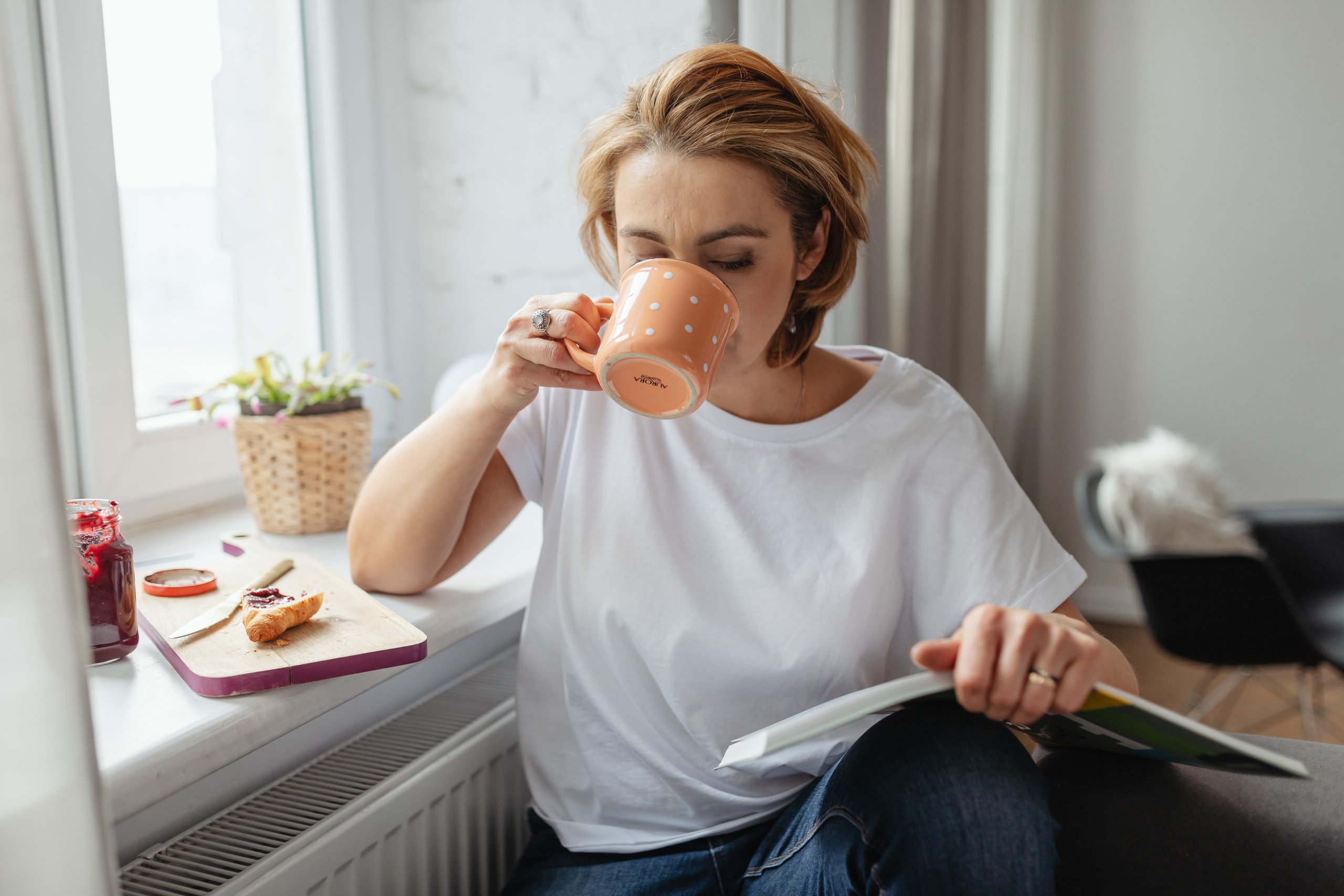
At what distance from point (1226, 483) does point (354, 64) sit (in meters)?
2.82

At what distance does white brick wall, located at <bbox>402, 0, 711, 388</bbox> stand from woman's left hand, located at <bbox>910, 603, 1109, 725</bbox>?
102 centimetres

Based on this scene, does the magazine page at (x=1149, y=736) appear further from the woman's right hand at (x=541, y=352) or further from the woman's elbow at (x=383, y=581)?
the woman's elbow at (x=383, y=581)

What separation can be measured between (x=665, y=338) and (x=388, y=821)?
60cm

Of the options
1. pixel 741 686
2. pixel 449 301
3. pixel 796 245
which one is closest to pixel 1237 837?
pixel 741 686

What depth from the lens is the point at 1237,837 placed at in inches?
33.2

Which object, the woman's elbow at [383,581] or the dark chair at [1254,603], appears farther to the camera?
the dark chair at [1254,603]

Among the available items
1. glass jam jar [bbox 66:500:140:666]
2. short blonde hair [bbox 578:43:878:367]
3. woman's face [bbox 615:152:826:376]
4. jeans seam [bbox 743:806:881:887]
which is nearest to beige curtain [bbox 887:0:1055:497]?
short blonde hair [bbox 578:43:878:367]

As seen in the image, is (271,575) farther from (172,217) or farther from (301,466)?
(172,217)

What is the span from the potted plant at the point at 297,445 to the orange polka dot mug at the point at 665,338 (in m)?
0.59

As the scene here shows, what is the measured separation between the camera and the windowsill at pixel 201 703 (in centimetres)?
70

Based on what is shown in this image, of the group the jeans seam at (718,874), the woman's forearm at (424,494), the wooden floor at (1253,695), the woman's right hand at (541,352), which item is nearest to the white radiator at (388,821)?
the woman's forearm at (424,494)

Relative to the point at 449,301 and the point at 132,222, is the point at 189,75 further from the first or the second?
the point at 449,301

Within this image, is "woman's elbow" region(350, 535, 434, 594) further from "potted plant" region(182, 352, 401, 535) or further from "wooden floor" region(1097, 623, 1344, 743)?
"wooden floor" region(1097, 623, 1344, 743)

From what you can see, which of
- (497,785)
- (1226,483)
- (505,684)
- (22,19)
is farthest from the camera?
(1226,483)
